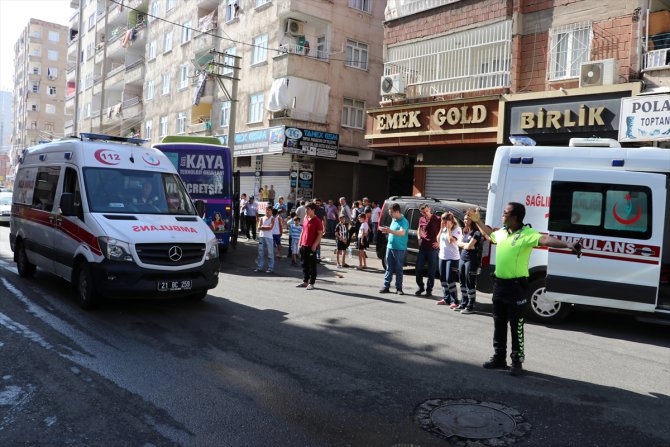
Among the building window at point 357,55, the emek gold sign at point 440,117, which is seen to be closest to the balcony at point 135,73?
the building window at point 357,55

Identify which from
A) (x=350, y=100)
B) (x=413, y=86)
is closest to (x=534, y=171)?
(x=413, y=86)

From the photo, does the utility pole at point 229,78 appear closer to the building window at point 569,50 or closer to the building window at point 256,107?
the building window at point 256,107

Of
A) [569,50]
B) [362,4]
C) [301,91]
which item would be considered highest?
[362,4]

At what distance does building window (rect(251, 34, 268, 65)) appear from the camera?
26.2 metres

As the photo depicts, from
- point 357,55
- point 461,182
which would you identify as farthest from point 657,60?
point 357,55

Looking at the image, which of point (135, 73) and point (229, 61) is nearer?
point (229, 61)

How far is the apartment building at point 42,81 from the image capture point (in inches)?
3167

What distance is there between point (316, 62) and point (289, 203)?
6.57 meters

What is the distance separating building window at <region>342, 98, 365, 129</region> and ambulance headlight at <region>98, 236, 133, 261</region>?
781 inches

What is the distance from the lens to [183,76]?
33844 mm

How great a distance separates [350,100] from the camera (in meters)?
26.6

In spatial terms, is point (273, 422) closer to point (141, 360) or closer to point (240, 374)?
point (240, 374)

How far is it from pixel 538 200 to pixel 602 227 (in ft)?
3.48

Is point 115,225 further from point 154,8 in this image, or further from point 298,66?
point 154,8
